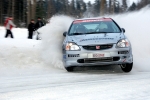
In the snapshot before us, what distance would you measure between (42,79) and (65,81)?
69cm

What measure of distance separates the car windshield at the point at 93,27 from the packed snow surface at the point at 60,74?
109 cm

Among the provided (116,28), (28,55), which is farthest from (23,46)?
(116,28)

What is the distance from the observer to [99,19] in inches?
357

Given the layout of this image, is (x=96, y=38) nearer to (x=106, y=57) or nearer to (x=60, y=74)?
(x=106, y=57)

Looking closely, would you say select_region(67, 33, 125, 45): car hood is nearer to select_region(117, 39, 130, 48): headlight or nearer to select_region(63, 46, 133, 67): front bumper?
select_region(117, 39, 130, 48): headlight

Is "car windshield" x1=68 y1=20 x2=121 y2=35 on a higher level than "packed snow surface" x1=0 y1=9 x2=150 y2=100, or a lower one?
higher

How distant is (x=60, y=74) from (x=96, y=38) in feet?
4.49

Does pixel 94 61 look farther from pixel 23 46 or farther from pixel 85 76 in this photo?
pixel 23 46

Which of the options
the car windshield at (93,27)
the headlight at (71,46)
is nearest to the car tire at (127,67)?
the car windshield at (93,27)

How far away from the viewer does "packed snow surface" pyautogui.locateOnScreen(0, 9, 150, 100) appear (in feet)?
16.7

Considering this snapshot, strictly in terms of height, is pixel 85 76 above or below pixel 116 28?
below

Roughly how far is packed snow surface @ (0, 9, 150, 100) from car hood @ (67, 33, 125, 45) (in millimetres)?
847

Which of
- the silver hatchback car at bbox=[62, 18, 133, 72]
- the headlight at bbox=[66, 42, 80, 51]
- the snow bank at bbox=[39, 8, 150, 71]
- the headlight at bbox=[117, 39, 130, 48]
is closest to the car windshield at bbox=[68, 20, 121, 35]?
the silver hatchback car at bbox=[62, 18, 133, 72]

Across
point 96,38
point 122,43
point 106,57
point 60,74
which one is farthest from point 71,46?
point 122,43
